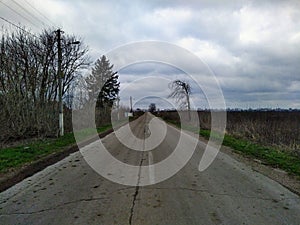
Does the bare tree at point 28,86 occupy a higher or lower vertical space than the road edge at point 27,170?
higher

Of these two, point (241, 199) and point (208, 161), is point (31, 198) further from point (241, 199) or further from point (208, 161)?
point (208, 161)

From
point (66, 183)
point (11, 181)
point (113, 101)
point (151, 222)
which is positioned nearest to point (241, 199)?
point (151, 222)

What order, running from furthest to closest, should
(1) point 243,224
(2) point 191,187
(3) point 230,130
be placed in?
1. (3) point 230,130
2. (2) point 191,187
3. (1) point 243,224

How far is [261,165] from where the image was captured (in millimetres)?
9203

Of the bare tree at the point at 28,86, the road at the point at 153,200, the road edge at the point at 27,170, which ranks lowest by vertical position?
the road edge at the point at 27,170

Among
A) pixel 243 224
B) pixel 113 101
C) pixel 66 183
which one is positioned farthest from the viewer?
pixel 113 101

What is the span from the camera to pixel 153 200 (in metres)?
5.17

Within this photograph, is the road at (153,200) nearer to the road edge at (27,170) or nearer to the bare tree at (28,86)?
the road edge at (27,170)

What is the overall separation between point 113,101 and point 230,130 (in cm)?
3331

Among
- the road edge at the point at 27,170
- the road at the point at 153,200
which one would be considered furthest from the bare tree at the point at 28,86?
the road at the point at 153,200

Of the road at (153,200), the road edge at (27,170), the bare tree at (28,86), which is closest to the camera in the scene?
the road at (153,200)

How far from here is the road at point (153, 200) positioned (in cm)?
431

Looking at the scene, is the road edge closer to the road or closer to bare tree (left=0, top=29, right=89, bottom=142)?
the road

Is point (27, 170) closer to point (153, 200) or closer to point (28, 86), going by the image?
point (153, 200)
